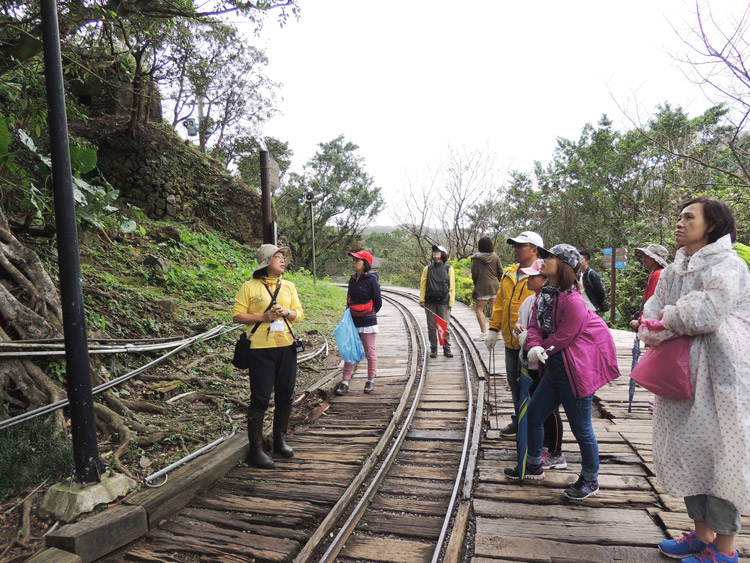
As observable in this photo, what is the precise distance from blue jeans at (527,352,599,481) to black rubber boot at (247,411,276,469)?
2322 mm

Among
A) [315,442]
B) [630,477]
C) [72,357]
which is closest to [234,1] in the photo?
[72,357]

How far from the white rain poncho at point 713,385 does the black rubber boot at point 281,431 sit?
3.09m

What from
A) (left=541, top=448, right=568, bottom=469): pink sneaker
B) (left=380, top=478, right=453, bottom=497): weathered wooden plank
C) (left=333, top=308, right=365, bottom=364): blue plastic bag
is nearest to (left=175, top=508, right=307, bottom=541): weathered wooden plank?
(left=380, top=478, right=453, bottom=497): weathered wooden plank

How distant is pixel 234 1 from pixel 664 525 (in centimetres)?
759

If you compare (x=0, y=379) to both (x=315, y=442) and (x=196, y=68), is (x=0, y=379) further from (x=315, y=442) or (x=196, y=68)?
(x=196, y=68)

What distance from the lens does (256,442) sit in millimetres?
4102

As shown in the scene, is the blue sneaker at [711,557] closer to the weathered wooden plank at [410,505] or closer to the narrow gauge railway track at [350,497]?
the narrow gauge railway track at [350,497]

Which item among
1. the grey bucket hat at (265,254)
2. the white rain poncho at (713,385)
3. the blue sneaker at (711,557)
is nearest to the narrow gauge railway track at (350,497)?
the blue sneaker at (711,557)

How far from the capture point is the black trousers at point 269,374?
13.0 feet

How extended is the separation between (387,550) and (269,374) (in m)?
1.77

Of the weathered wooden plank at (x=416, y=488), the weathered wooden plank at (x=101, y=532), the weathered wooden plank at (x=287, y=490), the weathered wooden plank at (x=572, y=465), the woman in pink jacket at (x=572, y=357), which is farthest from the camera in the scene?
the weathered wooden plank at (x=572, y=465)

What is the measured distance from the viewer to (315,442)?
4.71 metres

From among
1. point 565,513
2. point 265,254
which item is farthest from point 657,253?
point 265,254

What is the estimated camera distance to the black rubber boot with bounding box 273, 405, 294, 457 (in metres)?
4.30
